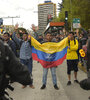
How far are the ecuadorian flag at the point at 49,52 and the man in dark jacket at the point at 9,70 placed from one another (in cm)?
465

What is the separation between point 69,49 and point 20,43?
1.69 meters

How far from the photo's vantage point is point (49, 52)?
7012 mm

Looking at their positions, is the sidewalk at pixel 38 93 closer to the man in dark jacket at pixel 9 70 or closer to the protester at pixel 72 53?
the protester at pixel 72 53

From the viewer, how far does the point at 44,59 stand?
710 cm

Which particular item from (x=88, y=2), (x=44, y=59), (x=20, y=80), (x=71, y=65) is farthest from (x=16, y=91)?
(x=88, y=2)

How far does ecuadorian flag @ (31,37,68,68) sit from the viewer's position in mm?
6982

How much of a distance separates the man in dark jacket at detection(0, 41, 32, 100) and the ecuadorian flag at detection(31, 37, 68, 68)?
465cm

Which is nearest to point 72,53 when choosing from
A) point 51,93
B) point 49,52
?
point 49,52

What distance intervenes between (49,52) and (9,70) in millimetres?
4874

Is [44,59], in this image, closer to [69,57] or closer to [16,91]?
[69,57]

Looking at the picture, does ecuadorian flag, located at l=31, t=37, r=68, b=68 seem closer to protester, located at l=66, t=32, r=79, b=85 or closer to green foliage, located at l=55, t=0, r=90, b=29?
protester, located at l=66, t=32, r=79, b=85

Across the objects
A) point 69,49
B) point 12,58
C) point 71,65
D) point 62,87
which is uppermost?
point 12,58

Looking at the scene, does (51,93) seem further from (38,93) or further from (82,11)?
(82,11)

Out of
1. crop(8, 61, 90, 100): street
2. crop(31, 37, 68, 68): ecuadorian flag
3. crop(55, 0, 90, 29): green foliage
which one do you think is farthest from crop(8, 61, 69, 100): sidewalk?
crop(55, 0, 90, 29): green foliage
